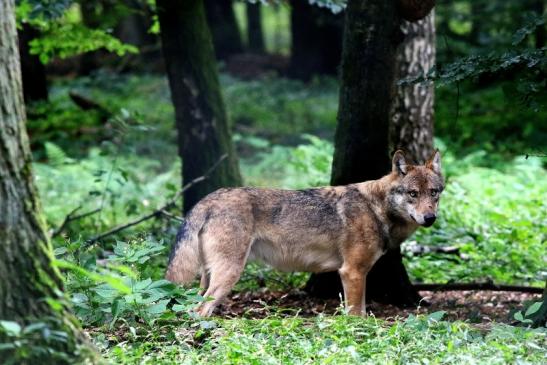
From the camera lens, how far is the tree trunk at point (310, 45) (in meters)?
26.3

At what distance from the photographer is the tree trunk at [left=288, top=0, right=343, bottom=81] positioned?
86.3 feet

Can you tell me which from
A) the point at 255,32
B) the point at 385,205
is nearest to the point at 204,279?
the point at 385,205

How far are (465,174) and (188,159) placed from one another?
18.3ft

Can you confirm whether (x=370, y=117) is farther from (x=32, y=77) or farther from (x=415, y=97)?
(x=32, y=77)

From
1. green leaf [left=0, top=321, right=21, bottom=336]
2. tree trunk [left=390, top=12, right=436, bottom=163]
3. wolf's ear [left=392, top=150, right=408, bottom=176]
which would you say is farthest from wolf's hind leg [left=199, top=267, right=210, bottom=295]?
tree trunk [left=390, top=12, right=436, bottom=163]

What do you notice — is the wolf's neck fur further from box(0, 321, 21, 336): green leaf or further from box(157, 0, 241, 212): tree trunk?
box(0, 321, 21, 336): green leaf

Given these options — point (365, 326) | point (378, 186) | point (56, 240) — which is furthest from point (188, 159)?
point (365, 326)

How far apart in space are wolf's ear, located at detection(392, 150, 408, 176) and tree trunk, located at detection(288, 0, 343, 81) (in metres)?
18.3

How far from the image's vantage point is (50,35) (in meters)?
11.7

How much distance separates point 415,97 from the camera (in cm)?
1107

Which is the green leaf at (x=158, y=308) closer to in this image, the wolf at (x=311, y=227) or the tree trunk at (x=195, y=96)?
the wolf at (x=311, y=227)

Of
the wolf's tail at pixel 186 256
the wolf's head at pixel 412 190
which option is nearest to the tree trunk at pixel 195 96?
the wolf's tail at pixel 186 256

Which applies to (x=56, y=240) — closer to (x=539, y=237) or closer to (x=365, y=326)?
(x=365, y=326)

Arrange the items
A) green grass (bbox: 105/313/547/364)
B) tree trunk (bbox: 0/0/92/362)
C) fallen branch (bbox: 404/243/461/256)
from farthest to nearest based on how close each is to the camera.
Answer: fallen branch (bbox: 404/243/461/256)
green grass (bbox: 105/313/547/364)
tree trunk (bbox: 0/0/92/362)
